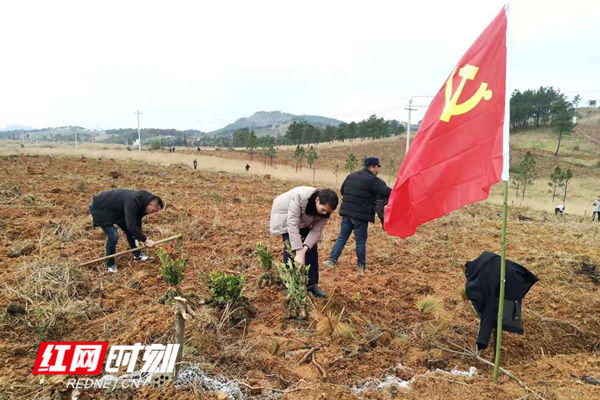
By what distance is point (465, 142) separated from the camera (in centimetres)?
247

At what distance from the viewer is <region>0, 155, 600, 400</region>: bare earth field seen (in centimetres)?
250

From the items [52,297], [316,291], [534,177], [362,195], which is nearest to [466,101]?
[362,195]

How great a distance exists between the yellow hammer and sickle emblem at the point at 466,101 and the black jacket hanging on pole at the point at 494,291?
4.04 ft

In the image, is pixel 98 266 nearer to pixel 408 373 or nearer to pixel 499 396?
pixel 408 373

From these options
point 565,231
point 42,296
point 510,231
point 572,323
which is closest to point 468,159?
point 572,323

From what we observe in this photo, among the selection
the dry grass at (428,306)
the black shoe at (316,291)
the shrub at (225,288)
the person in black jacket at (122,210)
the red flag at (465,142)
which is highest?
the red flag at (465,142)

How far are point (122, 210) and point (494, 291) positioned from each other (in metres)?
4.38

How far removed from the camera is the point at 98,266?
4.66 metres

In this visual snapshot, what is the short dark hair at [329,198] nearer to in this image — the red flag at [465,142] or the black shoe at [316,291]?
the red flag at [465,142]

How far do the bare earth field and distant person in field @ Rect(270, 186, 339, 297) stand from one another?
68 centimetres

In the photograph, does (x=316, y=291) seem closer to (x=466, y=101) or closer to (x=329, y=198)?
(x=329, y=198)

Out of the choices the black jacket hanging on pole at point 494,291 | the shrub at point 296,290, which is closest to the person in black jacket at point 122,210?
the shrub at point 296,290

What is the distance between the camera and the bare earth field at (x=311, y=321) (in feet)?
8.20

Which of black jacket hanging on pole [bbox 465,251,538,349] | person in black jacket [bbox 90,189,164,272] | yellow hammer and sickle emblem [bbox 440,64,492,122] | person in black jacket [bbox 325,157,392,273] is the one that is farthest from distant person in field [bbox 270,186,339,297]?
person in black jacket [bbox 90,189,164,272]
